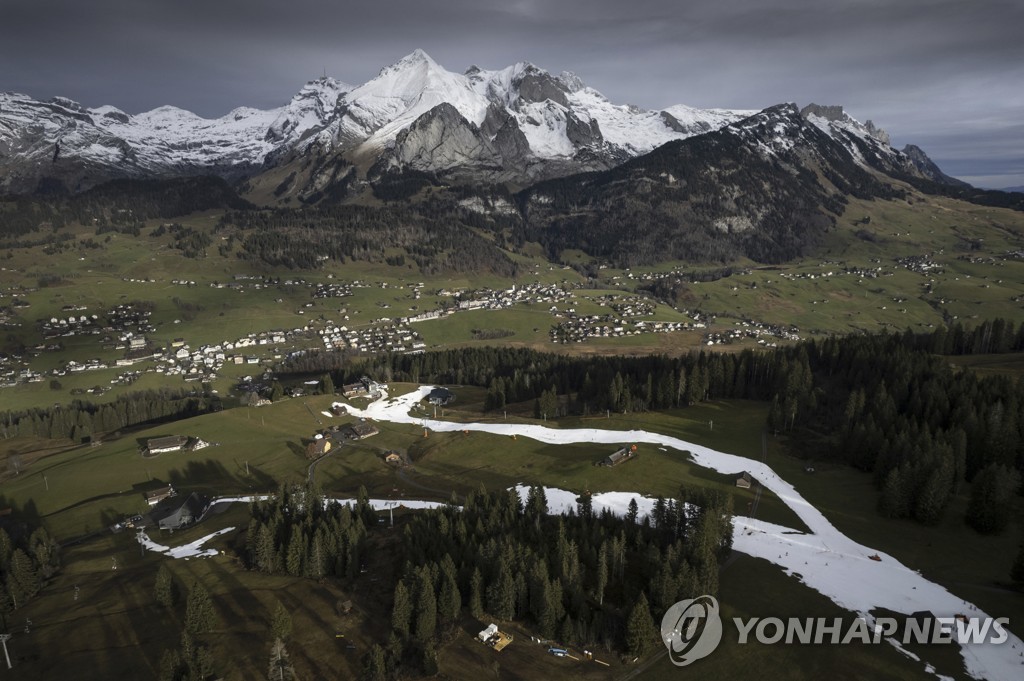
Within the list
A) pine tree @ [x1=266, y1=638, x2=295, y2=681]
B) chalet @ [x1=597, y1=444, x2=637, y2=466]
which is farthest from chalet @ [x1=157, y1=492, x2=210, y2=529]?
chalet @ [x1=597, y1=444, x2=637, y2=466]

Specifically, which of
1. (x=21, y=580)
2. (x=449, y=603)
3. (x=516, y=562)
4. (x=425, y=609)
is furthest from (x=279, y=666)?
(x=21, y=580)

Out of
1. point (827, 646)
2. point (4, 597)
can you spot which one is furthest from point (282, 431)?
point (827, 646)

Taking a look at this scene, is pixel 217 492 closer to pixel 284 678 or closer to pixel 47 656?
pixel 47 656

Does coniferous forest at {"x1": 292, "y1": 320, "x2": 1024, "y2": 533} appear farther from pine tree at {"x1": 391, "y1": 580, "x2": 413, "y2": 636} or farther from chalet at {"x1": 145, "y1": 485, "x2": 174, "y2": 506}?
chalet at {"x1": 145, "y1": 485, "x2": 174, "y2": 506}

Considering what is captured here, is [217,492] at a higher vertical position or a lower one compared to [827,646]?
lower

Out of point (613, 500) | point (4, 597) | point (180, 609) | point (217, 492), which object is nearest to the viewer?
point (180, 609)

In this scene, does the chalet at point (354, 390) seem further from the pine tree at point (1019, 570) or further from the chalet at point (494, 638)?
the pine tree at point (1019, 570)
